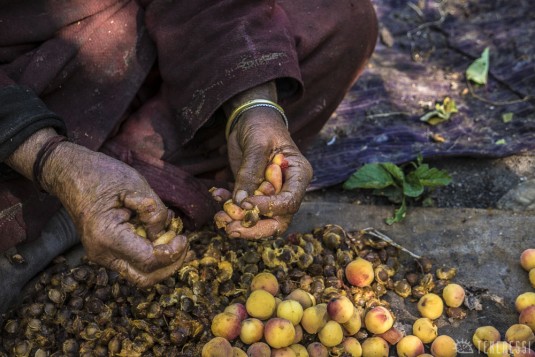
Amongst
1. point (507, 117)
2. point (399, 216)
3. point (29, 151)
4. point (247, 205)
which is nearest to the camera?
point (247, 205)

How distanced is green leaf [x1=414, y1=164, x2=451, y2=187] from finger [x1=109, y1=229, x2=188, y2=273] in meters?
1.55

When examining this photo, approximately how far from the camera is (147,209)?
2.03 m

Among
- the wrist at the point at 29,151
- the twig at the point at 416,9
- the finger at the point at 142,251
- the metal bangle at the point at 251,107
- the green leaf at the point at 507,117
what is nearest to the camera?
the finger at the point at 142,251

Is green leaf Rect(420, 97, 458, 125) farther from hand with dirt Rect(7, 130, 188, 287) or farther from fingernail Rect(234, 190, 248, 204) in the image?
hand with dirt Rect(7, 130, 188, 287)

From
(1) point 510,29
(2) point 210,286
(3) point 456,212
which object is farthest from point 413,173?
(1) point 510,29

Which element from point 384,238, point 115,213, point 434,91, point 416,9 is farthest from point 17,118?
point 416,9

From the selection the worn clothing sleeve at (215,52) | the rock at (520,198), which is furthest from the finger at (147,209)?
the rock at (520,198)

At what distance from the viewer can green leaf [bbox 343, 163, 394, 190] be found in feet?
10.3

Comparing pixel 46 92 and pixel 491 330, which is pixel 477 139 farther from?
pixel 46 92

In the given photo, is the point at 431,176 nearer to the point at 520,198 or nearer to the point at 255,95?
the point at 520,198

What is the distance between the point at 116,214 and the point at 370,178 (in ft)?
5.14

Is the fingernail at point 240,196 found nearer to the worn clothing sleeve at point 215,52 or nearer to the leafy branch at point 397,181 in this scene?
the worn clothing sleeve at point 215,52

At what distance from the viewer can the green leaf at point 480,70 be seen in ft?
12.6

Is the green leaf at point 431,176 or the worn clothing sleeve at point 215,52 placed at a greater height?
the worn clothing sleeve at point 215,52
